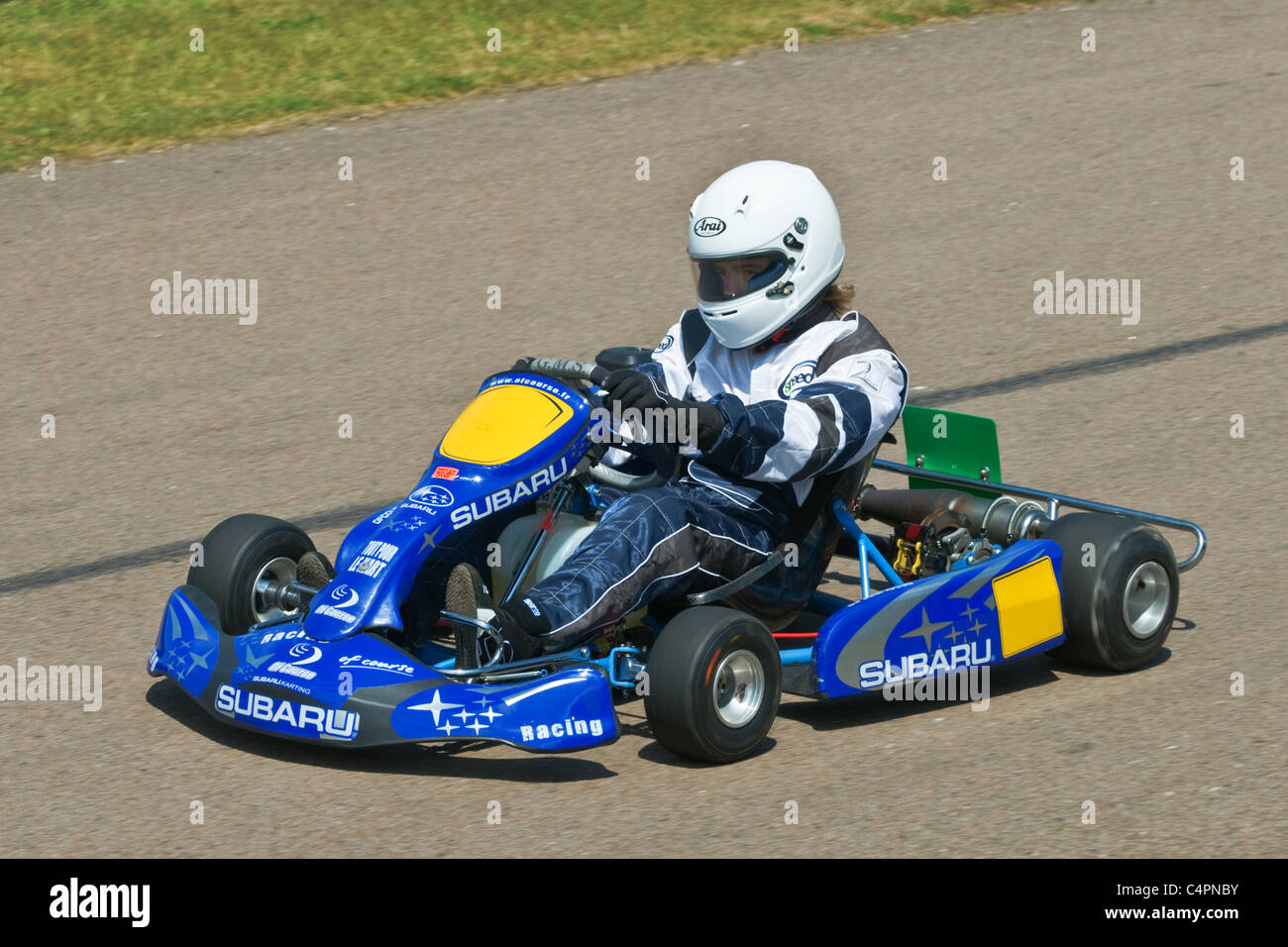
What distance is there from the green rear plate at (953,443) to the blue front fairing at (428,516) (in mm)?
1194

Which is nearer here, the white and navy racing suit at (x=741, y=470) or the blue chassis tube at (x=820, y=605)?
the white and navy racing suit at (x=741, y=470)

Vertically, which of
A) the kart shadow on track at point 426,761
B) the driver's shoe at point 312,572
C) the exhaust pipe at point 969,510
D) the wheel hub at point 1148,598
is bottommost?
the kart shadow on track at point 426,761

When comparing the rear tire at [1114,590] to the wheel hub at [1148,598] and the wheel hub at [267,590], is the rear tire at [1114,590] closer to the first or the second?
the wheel hub at [1148,598]

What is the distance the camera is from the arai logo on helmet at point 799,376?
16.9 feet

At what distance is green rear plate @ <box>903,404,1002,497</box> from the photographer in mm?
5754

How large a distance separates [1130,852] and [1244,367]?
13.2 feet

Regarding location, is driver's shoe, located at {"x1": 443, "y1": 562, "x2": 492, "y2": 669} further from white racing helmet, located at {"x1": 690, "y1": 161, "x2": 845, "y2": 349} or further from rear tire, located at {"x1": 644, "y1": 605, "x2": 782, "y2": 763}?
white racing helmet, located at {"x1": 690, "y1": 161, "x2": 845, "y2": 349}

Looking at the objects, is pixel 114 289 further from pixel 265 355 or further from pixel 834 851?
pixel 834 851

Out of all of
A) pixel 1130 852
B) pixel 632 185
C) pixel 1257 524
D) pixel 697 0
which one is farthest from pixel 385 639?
pixel 697 0
